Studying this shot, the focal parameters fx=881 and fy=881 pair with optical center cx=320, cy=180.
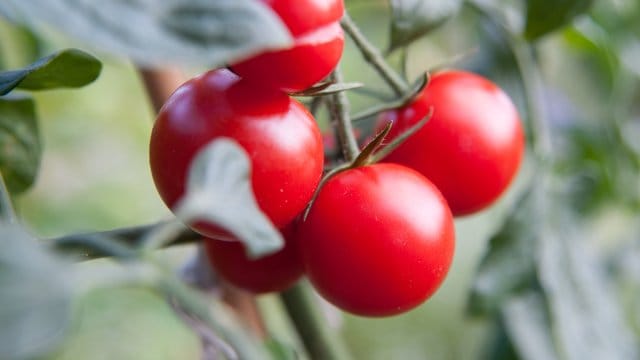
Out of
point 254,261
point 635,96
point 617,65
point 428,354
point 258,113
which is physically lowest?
point 428,354

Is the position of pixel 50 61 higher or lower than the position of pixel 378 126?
higher

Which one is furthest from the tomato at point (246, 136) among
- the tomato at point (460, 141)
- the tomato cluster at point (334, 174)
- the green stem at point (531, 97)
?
the green stem at point (531, 97)

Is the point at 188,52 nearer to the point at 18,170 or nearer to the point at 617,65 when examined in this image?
the point at 18,170

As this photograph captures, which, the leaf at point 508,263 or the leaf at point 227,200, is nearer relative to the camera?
the leaf at point 227,200

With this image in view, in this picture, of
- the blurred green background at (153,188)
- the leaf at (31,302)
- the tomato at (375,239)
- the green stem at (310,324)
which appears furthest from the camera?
the blurred green background at (153,188)

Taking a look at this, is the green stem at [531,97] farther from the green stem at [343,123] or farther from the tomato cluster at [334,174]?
the green stem at [343,123]

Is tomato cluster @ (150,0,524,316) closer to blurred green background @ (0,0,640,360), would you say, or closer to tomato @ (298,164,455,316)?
tomato @ (298,164,455,316)

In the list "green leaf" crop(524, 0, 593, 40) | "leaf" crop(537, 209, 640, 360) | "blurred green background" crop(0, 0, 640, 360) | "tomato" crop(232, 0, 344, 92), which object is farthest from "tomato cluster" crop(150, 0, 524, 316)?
"blurred green background" crop(0, 0, 640, 360)

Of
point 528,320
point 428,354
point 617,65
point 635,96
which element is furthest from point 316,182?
point 428,354
